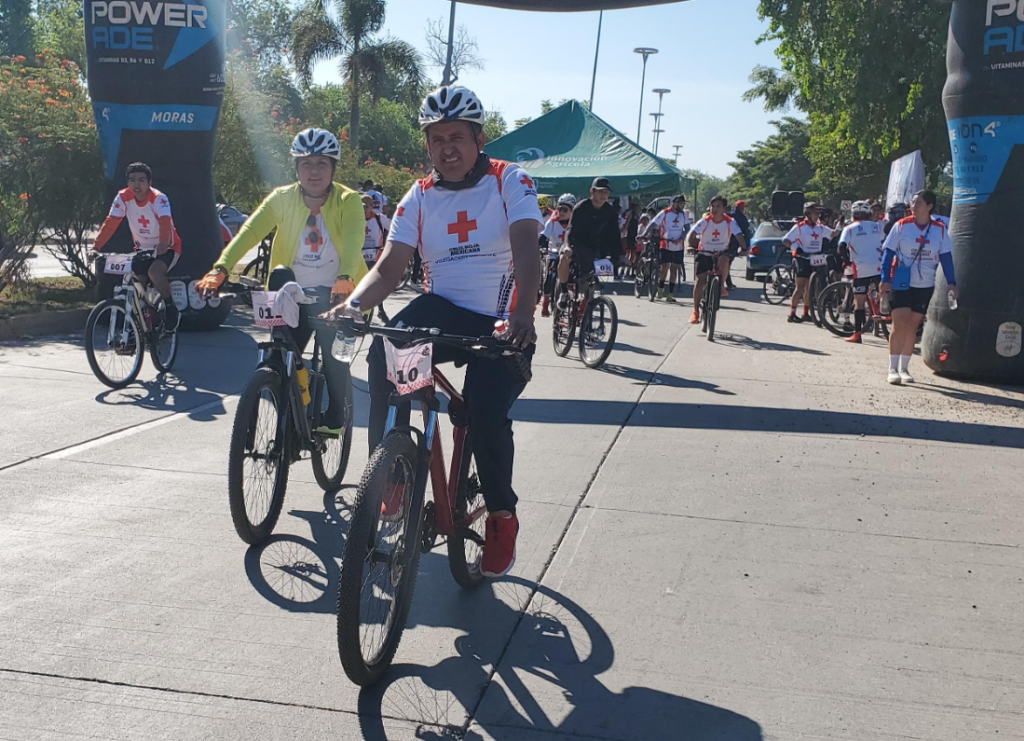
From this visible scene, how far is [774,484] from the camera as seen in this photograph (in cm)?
674

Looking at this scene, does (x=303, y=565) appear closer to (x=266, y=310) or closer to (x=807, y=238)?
(x=266, y=310)

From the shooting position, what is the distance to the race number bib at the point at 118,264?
8.98 metres

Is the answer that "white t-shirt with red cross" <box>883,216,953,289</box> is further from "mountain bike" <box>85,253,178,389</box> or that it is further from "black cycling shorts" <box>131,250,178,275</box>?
Answer: "mountain bike" <box>85,253,178,389</box>

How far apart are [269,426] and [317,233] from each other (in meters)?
1.26

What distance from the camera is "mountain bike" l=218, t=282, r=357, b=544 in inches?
191

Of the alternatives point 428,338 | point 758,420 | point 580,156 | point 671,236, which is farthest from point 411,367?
point 580,156

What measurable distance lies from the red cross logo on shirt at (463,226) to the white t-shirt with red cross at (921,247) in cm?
783

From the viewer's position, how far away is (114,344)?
8.95 meters

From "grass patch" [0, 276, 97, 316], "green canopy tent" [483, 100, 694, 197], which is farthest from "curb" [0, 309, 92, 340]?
"green canopy tent" [483, 100, 694, 197]

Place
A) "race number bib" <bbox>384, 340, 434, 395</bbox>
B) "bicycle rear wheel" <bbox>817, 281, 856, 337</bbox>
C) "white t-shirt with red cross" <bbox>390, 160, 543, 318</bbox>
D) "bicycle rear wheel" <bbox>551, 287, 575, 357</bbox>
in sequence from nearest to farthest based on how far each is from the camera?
"race number bib" <bbox>384, 340, 434, 395</bbox> → "white t-shirt with red cross" <bbox>390, 160, 543, 318</bbox> → "bicycle rear wheel" <bbox>551, 287, 575, 357</bbox> → "bicycle rear wheel" <bbox>817, 281, 856, 337</bbox>

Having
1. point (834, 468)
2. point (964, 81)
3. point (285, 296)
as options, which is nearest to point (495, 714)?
point (285, 296)

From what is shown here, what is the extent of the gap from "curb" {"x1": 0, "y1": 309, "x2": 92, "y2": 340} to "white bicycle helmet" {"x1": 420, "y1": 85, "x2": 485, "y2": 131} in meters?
8.76

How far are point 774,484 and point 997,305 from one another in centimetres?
540

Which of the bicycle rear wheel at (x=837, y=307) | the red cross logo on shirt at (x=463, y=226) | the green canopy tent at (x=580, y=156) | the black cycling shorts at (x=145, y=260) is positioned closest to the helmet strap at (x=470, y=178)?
the red cross logo on shirt at (x=463, y=226)
